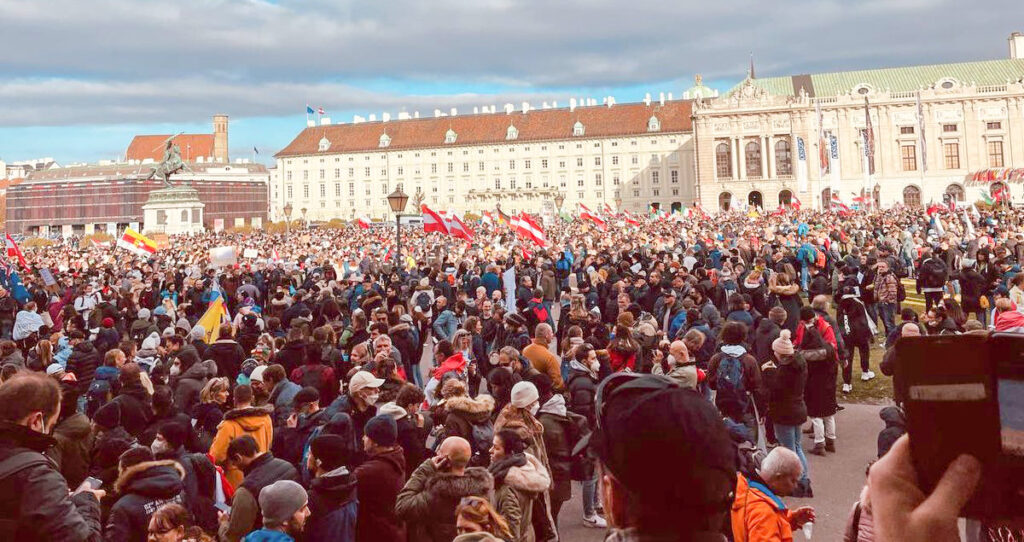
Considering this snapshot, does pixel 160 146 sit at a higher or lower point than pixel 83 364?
Answer: higher

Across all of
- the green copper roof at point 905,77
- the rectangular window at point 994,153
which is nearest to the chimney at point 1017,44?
the green copper roof at point 905,77

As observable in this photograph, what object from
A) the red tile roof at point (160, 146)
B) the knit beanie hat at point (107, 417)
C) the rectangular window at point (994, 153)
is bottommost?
the knit beanie hat at point (107, 417)

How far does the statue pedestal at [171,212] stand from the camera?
4562 cm

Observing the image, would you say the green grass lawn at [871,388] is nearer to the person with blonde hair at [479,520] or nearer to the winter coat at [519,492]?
the winter coat at [519,492]

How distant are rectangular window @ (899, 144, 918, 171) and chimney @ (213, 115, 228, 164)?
393ft

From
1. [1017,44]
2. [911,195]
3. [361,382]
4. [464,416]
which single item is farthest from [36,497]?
[1017,44]

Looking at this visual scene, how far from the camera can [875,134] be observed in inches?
3472

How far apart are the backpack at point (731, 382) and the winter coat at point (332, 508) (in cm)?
405

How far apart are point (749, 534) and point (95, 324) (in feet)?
41.5

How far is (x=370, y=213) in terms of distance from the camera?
117 metres

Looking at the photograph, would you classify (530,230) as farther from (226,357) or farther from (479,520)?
(479,520)

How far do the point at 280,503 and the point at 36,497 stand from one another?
1238mm

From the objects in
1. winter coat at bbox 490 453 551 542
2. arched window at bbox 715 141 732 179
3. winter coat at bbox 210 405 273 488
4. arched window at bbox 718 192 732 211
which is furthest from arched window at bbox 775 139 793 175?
winter coat at bbox 490 453 551 542

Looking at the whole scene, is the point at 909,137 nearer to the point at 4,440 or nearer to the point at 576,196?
the point at 576,196
